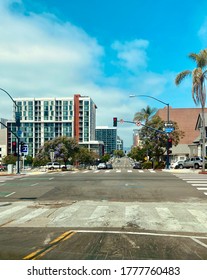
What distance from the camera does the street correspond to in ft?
24.0

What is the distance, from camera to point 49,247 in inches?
300

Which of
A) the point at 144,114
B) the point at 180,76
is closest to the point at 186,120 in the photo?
the point at 144,114

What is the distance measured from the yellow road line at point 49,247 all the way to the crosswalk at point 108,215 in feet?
4.20

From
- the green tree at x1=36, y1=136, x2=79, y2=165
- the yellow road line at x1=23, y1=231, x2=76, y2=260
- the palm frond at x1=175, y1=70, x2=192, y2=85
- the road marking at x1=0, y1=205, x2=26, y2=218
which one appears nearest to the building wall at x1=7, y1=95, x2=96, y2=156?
the green tree at x1=36, y1=136, x2=79, y2=165

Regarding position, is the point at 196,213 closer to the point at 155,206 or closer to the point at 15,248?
the point at 155,206

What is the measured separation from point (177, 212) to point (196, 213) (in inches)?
26.6

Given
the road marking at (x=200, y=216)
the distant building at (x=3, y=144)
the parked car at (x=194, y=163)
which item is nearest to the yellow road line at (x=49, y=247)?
the road marking at (x=200, y=216)

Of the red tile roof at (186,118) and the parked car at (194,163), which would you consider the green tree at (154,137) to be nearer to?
the parked car at (194,163)

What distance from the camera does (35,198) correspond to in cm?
1731

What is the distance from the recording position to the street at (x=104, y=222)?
7.30 m

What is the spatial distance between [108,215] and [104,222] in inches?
48.7

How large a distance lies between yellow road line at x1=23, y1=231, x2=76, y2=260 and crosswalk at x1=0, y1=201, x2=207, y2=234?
128 centimetres

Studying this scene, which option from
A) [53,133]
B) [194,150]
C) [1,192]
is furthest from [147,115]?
[53,133]
